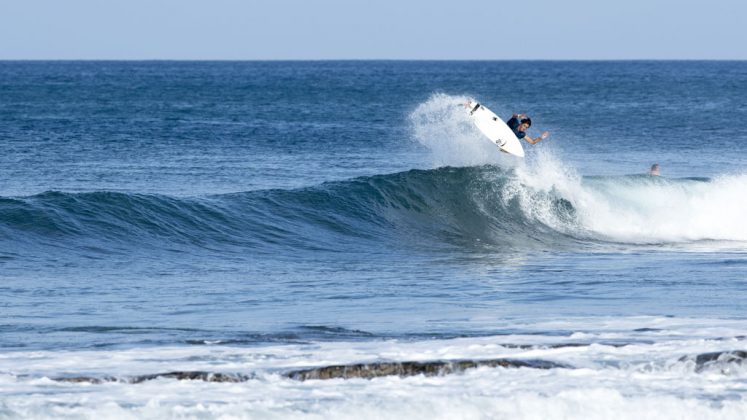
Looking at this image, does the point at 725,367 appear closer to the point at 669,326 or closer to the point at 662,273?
the point at 669,326

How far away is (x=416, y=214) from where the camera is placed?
24.6m

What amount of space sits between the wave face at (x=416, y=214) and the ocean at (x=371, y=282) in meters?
0.07

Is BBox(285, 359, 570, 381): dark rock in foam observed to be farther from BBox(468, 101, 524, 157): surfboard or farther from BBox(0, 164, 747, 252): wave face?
BBox(468, 101, 524, 157): surfboard

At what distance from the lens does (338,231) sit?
22.7 meters

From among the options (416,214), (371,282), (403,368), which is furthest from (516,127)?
(403,368)

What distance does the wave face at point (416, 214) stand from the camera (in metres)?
20.9

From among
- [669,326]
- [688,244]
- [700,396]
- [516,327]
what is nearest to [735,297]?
[669,326]

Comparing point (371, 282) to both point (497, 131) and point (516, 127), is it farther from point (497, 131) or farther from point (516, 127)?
A: point (497, 131)

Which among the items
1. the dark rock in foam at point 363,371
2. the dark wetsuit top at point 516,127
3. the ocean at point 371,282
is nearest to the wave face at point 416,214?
the ocean at point 371,282

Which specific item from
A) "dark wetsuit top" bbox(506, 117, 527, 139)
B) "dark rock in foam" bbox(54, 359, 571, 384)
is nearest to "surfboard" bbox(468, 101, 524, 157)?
"dark wetsuit top" bbox(506, 117, 527, 139)

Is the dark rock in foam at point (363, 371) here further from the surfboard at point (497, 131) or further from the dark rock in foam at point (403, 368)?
the surfboard at point (497, 131)

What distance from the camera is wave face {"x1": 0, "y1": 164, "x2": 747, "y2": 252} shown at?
2086 cm

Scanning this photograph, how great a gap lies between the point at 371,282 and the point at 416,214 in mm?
7979

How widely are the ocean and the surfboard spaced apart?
1192mm
